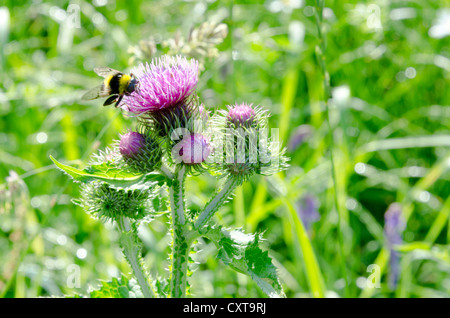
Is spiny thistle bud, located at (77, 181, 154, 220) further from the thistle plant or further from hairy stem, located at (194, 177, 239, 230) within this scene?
hairy stem, located at (194, 177, 239, 230)

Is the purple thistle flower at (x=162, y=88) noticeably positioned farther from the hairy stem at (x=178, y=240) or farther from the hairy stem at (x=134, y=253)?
the hairy stem at (x=134, y=253)

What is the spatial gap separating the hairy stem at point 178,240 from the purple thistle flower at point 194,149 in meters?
0.06

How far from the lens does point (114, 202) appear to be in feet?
5.17

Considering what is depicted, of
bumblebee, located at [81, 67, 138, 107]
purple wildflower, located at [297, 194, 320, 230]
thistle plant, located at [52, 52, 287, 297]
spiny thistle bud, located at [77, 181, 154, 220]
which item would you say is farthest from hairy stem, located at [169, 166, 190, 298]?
purple wildflower, located at [297, 194, 320, 230]

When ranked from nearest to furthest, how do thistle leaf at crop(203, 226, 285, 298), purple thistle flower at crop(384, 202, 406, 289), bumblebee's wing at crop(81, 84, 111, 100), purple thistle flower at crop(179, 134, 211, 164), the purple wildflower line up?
thistle leaf at crop(203, 226, 285, 298) < purple thistle flower at crop(179, 134, 211, 164) < bumblebee's wing at crop(81, 84, 111, 100) < purple thistle flower at crop(384, 202, 406, 289) < the purple wildflower

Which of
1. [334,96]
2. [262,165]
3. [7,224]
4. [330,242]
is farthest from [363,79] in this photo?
[7,224]

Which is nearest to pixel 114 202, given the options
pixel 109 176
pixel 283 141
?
pixel 109 176

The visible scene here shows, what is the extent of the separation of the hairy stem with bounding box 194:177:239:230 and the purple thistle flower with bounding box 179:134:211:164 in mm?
122

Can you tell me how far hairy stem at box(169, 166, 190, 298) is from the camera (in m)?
1.54

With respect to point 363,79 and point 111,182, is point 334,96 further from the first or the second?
point 111,182

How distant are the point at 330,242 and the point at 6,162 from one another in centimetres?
217

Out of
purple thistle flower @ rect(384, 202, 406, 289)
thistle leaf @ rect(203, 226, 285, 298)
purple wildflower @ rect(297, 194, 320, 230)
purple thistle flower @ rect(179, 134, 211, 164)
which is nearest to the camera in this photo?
thistle leaf @ rect(203, 226, 285, 298)

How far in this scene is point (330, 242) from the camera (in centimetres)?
312

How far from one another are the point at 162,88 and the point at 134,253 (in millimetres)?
553
